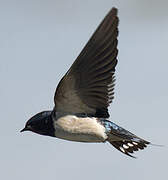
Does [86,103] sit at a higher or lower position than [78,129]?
higher

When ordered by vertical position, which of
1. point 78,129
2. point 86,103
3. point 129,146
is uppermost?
point 86,103

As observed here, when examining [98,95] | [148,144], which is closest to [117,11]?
[98,95]

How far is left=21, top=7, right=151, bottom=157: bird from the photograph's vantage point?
2.87m

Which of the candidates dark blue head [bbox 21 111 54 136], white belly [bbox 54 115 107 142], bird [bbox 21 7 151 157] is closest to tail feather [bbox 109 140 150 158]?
bird [bbox 21 7 151 157]

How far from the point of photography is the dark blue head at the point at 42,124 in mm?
3021

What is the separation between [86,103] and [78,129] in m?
0.15

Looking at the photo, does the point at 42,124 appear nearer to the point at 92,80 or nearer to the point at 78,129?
the point at 78,129

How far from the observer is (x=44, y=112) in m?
3.13

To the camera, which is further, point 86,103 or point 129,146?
point 129,146

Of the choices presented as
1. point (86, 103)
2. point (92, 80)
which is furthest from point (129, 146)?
point (92, 80)

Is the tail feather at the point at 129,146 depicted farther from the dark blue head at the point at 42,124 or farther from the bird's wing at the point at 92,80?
the dark blue head at the point at 42,124

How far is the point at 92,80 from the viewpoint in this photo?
299 cm

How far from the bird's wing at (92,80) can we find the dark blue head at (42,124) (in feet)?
0.28

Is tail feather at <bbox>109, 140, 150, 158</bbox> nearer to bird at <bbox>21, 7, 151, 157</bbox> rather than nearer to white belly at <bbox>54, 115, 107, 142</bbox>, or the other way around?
bird at <bbox>21, 7, 151, 157</bbox>
